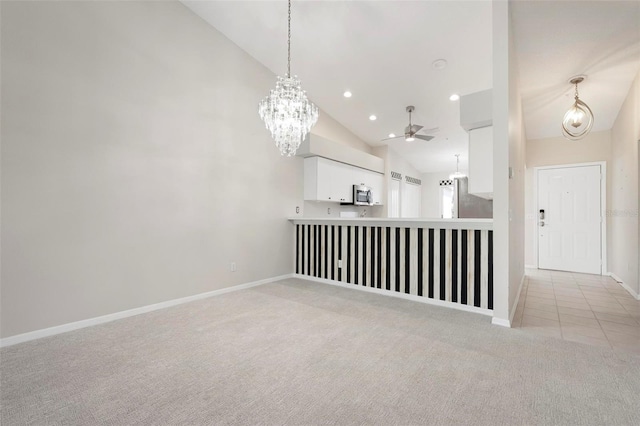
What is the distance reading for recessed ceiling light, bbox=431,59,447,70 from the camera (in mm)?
3900

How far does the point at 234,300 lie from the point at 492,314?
2.90 m

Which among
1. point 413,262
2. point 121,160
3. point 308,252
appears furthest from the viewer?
point 308,252

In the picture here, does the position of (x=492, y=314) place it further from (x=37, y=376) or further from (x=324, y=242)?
(x=37, y=376)

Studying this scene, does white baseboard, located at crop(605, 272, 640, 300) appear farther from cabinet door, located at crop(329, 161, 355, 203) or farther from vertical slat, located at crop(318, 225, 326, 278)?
cabinet door, located at crop(329, 161, 355, 203)

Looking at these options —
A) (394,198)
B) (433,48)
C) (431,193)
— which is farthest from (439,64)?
(431,193)

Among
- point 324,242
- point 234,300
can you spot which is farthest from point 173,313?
point 324,242

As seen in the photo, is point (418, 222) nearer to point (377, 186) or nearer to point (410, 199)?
point (377, 186)

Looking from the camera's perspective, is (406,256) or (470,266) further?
(406,256)

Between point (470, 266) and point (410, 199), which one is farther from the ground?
point (410, 199)

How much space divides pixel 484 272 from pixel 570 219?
3854 millimetres

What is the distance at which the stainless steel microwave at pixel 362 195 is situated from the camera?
19.8ft

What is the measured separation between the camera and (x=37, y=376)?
6.22ft

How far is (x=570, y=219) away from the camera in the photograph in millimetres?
5473

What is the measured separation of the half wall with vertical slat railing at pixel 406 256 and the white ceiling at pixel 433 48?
2.14 metres
